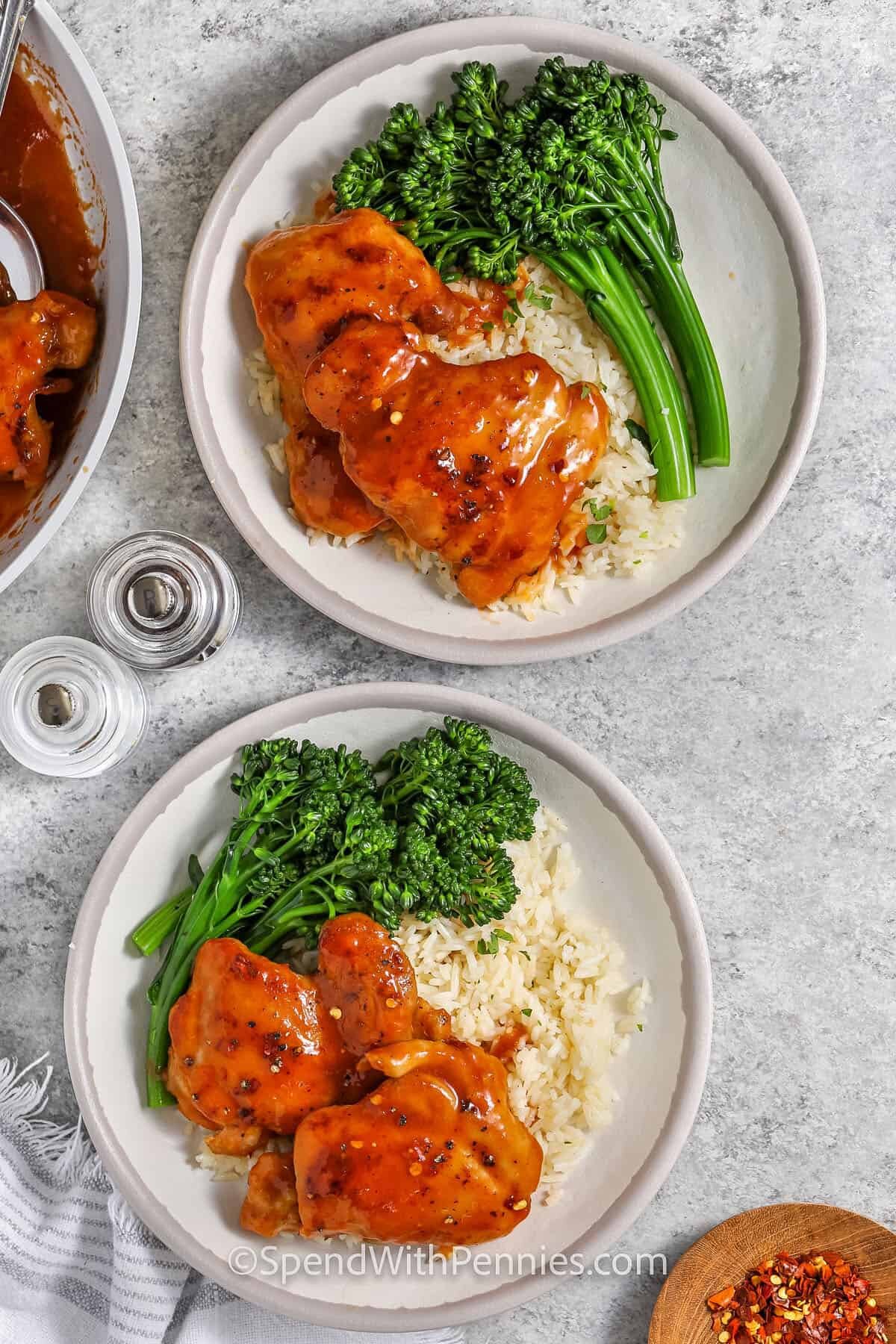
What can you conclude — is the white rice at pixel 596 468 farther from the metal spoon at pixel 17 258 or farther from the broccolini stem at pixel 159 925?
the broccolini stem at pixel 159 925

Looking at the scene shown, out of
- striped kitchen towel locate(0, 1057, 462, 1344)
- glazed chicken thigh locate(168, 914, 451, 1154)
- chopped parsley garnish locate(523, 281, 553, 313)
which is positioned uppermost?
chopped parsley garnish locate(523, 281, 553, 313)

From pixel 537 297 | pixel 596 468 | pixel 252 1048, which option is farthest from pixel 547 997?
pixel 537 297

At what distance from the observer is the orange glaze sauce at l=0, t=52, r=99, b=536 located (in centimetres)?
294

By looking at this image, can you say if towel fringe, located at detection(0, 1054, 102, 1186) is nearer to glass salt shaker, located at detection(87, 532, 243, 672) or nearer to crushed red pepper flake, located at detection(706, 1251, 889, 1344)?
glass salt shaker, located at detection(87, 532, 243, 672)

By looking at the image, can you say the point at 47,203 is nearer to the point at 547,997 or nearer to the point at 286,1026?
the point at 286,1026

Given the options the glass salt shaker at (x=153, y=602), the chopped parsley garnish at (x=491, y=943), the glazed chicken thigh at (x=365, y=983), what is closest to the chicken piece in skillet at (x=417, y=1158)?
the glazed chicken thigh at (x=365, y=983)

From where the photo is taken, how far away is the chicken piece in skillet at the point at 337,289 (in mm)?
2660

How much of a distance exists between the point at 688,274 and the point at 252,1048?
8.62ft

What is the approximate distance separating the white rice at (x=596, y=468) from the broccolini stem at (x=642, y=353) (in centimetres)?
5

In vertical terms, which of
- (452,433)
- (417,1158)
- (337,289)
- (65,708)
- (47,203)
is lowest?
(417,1158)

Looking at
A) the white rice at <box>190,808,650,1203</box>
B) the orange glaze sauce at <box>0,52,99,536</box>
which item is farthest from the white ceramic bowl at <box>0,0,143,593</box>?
the white rice at <box>190,808,650,1203</box>

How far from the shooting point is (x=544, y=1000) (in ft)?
9.75

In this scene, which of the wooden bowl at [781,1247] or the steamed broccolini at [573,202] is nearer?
the steamed broccolini at [573,202]

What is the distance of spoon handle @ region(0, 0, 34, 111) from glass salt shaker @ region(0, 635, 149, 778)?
159cm
